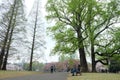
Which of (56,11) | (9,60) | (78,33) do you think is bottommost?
(9,60)

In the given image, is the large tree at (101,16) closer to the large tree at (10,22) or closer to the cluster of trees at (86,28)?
the cluster of trees at (86,28)

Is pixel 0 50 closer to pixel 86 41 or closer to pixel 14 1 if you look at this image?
pixel 14 1

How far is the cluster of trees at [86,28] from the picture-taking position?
4169cm

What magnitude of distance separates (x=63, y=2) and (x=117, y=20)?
388 inches

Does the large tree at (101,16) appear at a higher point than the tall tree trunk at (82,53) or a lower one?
higher

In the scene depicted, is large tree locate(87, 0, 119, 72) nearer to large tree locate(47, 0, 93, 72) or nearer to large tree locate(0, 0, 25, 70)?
large tree locate(47, 0, 93, 72)

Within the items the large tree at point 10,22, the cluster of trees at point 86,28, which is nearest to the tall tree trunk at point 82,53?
the cluster of trees at point 86,28

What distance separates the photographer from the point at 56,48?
4331 centimetres

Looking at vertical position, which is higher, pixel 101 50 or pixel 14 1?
pixel 14 1

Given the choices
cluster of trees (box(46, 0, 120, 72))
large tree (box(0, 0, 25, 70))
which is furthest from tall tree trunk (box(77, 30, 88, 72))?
large tree (box(0, 0, 25, 70))

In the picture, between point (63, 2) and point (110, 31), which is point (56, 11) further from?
point (110, 31)

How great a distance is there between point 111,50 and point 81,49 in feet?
17.1

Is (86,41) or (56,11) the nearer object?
(86,41)

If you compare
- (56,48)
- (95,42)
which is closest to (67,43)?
(56,48)
